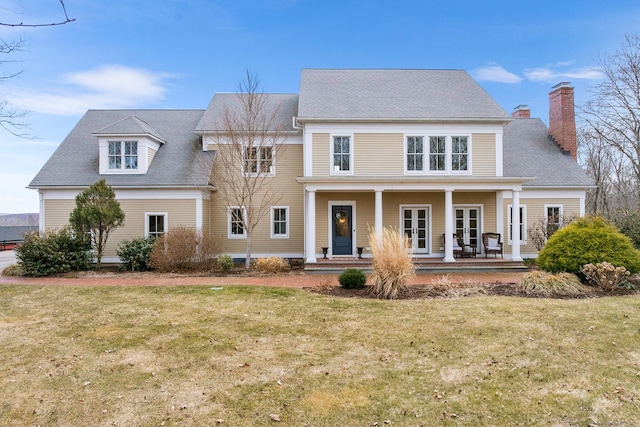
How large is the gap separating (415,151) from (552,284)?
784 centimetres

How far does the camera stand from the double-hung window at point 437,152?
16.2m

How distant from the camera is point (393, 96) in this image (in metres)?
17.4

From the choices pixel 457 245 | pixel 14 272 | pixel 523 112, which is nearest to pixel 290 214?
pixel 457 245

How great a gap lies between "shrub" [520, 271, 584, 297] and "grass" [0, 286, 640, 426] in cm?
88

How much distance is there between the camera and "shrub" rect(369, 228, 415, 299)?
31.3 feet

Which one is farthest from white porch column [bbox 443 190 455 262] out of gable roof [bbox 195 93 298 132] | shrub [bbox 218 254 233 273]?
shrub [bbox 218 254 233 273]

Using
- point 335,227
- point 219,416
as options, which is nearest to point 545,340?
point 219,416

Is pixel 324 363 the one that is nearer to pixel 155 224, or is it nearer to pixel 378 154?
pixel 378 154

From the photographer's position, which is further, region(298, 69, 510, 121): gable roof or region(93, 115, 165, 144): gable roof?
region(93, 115, 165, 144): gable roof

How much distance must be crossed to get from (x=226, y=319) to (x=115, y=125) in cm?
1278

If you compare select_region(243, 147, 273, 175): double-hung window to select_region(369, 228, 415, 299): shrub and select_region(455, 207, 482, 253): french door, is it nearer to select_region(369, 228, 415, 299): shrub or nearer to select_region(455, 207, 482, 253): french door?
select_region(455, 207, 482, 253): french door

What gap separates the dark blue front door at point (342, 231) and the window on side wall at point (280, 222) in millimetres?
2218

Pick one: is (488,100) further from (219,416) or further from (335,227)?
(219,416)

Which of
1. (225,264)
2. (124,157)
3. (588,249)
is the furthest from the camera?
(124,157)
